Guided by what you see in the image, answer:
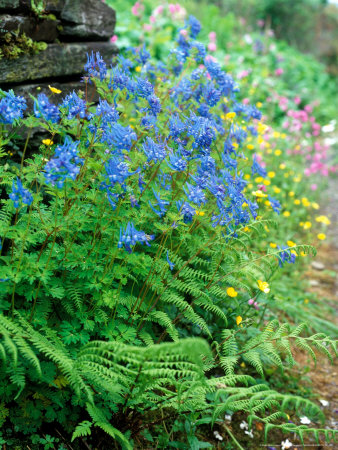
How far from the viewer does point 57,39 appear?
4098mm

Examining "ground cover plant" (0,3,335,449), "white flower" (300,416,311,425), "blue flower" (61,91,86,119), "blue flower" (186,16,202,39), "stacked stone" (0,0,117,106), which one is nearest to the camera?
"ground cover plant" (0,3,335,449)

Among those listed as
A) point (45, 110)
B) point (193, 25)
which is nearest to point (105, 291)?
point (45, 110)

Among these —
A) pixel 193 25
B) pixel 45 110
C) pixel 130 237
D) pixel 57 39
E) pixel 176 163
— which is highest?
pixel 193 25

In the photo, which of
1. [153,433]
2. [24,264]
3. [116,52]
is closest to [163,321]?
[153,433]

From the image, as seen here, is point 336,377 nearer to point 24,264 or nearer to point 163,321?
point 163,321

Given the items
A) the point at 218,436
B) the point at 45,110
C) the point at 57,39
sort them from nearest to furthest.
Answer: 1. the point at 45,110
2. the point at 218,436
3. the point at 57,39

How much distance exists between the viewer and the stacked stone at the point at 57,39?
11.9 feet

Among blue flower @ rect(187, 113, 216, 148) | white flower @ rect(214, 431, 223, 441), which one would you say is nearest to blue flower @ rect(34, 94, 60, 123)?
blue flower @ rect(187, 113, 216, 148)

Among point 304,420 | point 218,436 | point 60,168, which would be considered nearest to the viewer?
point 60,168

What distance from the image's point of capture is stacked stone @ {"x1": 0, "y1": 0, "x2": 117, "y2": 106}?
363 cm

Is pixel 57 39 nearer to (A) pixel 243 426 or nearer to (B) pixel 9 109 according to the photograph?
(B) pixel 9 109

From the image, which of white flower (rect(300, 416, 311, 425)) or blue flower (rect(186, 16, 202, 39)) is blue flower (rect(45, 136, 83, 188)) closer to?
white flower (rect(300, 416, 311, 425))

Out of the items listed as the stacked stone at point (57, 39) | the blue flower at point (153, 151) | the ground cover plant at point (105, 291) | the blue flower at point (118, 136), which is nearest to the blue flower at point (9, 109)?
the ground cover plant at point (105, 291)

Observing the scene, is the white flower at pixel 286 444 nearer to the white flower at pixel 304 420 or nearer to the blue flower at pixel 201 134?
the white flower at pixel 304 420
